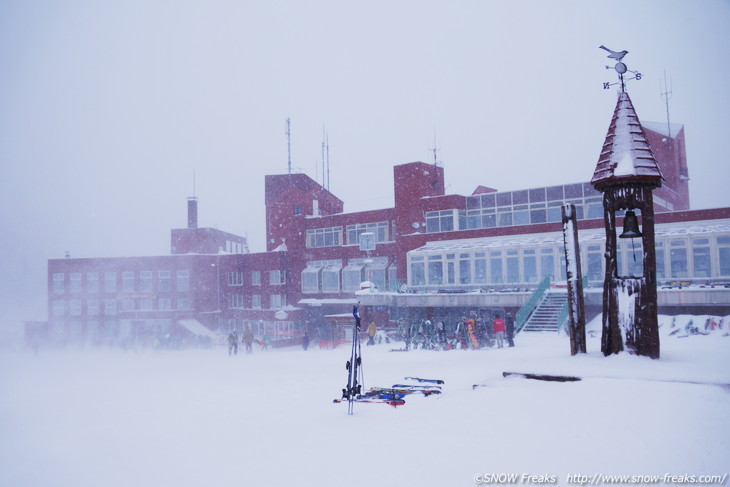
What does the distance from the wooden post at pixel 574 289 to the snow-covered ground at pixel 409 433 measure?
43cm

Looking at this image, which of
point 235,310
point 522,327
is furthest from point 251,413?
point 235,310

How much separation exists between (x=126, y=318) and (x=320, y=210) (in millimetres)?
20219

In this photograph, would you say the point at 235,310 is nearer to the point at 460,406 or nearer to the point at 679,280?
the point at 679,280

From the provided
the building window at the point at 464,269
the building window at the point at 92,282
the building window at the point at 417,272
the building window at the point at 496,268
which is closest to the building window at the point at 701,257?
the building window at the point at 496,268

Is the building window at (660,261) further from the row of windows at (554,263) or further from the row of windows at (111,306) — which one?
the row of windows at (111,306)

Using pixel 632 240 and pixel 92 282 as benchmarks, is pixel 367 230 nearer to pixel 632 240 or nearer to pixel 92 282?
pixel 92 282

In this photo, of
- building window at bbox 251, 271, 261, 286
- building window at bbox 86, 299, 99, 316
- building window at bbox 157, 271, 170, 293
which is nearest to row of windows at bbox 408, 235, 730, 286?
building window at bbox 251, 271, 261, 286

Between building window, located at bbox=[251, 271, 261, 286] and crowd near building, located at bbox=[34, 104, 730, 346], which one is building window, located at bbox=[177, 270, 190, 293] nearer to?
crowd near building, located at bbox=[34, 104, 730, 346]

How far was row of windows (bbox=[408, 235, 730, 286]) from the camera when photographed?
23250 millimetres

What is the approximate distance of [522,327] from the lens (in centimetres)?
2150

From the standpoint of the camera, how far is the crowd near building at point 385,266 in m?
25.2

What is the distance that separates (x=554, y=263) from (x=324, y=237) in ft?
64.9

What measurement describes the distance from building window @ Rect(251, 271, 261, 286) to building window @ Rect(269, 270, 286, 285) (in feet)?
4.28

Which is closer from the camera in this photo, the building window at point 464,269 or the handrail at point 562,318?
the handrail at point 562,318
